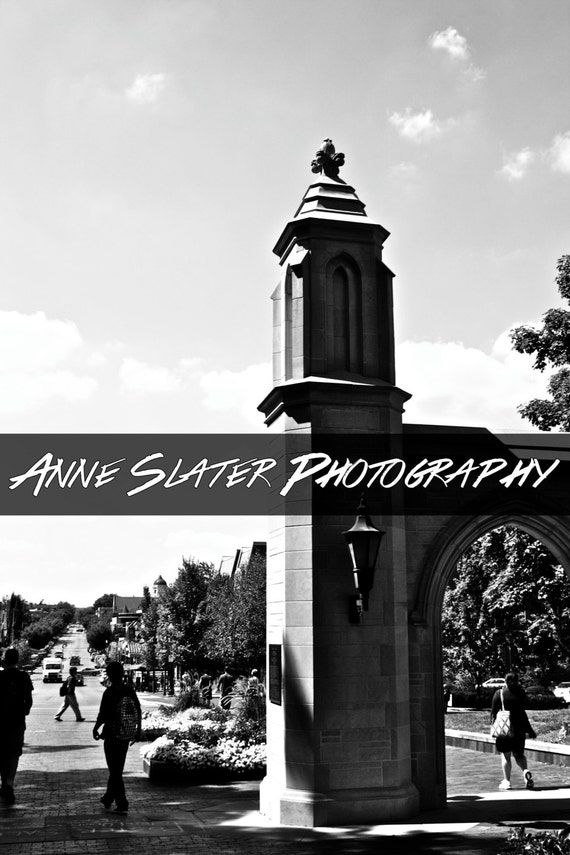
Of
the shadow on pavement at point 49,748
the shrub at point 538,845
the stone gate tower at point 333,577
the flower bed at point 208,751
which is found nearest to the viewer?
the shrub at point 538,845

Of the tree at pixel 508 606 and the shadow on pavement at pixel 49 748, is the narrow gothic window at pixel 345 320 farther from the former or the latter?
the tree at pixel 508 606

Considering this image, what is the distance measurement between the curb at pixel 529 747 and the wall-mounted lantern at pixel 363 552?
24.4 feet

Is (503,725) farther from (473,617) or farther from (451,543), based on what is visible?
(473,617)

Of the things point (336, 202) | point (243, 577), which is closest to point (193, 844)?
point (336, 202)

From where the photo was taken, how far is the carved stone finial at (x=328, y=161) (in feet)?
39.7

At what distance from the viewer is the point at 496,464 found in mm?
11484

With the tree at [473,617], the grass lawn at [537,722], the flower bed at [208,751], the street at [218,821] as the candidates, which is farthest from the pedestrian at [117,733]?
the tree at [473,617]

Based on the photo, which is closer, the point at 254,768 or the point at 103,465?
the point at 103,465

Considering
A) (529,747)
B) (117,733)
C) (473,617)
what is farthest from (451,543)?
(473,617)

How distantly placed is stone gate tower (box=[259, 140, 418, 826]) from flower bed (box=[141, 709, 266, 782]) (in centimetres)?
326

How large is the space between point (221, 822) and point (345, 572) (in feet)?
10.9

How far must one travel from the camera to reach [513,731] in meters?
12.1

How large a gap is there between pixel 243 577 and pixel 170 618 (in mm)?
4309

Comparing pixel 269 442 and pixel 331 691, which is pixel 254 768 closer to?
pixel 331 691
